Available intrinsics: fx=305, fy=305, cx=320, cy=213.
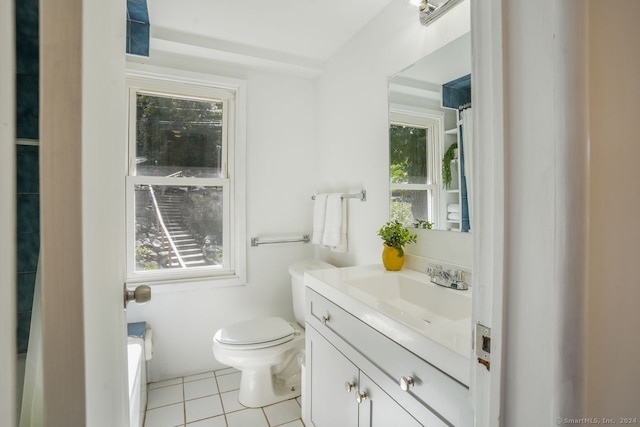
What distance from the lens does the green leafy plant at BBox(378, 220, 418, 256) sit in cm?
150

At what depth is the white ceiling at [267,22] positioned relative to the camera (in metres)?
1.65

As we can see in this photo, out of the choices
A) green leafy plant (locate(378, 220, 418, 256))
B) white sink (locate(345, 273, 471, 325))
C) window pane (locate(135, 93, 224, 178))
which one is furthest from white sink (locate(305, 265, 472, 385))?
window pane (locate(135, 93, 224, 178))

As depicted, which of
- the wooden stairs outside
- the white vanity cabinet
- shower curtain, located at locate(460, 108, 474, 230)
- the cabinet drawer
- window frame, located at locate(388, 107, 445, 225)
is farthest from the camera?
the wooden stairs outside

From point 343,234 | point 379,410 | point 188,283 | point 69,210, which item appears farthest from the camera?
point 188,283

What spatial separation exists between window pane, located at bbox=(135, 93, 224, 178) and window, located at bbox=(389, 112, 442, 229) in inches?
51.5

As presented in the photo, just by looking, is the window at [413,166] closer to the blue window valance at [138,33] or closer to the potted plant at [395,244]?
the potted plant at [395,244]

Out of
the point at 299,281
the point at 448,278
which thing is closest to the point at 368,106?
the point at 448,278

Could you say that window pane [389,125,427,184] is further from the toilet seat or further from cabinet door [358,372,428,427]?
the toilet seat

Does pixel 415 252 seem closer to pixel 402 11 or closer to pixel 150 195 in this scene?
pixel 402 11

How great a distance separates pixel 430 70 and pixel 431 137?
0.30 m

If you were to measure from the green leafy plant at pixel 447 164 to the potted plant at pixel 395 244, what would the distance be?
30 cm

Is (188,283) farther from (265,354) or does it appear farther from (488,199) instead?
(488,199)

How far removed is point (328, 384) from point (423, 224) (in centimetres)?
84

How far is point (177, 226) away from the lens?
7.00 ft
